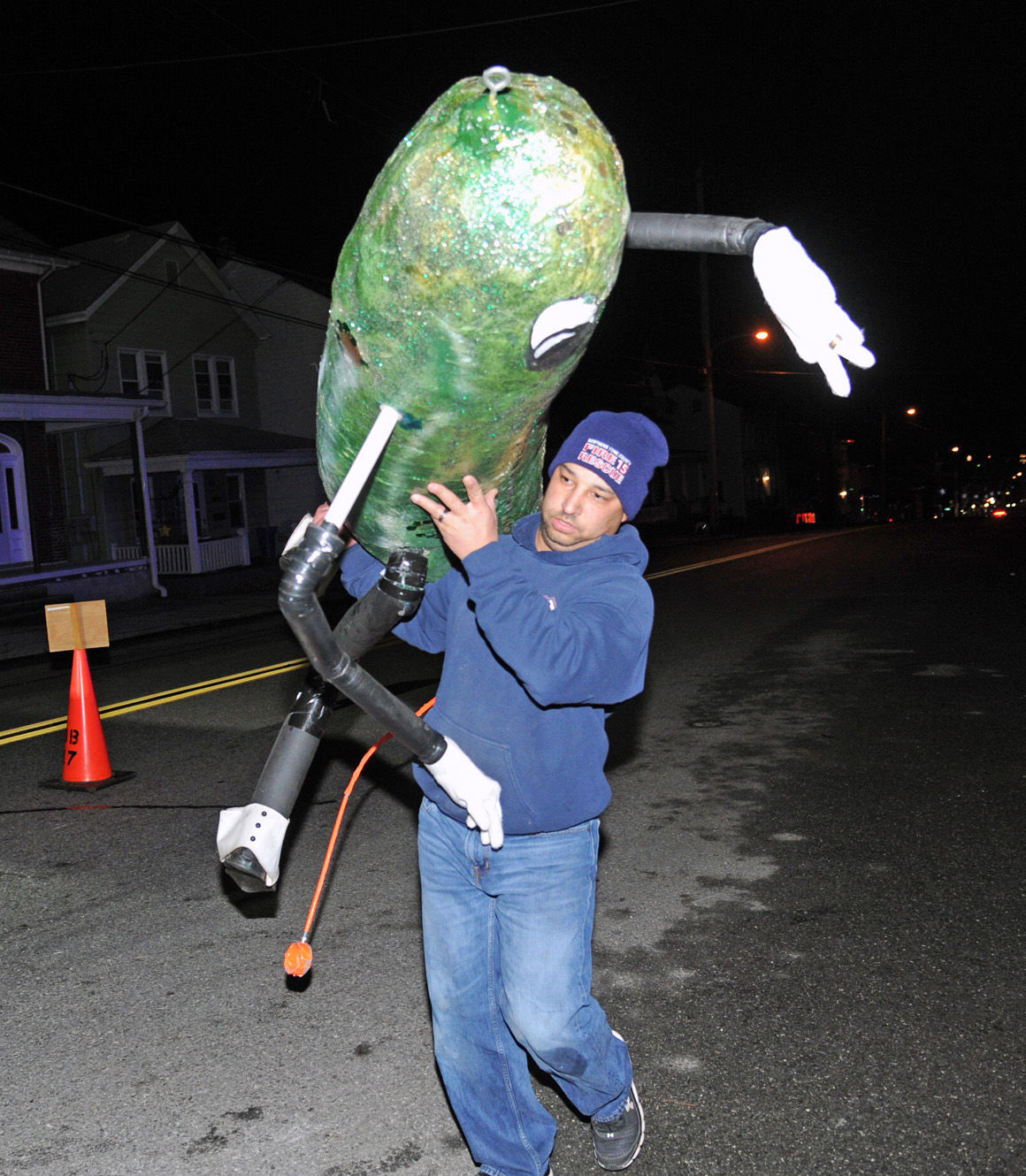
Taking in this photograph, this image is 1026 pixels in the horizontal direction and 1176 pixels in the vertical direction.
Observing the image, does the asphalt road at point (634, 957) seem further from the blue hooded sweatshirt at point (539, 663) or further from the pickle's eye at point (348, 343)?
the pickle's eye at point (348, 343)

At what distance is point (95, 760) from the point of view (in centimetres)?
648

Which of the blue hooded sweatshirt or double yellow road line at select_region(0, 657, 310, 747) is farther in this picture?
double yellow road line at select_region(0, 657, 310, 747)

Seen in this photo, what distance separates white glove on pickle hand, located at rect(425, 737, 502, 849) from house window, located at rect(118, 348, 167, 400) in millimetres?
23978

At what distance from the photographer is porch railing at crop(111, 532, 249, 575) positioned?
922 inches

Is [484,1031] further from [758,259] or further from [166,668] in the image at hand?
[166,668]

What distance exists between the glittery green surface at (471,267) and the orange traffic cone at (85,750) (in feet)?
16.4

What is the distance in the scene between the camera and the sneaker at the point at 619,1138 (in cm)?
263

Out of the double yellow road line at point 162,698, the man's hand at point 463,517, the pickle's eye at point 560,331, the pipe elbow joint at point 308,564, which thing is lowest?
the double yellow road line at point 162,698

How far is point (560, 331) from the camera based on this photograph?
6.53ft

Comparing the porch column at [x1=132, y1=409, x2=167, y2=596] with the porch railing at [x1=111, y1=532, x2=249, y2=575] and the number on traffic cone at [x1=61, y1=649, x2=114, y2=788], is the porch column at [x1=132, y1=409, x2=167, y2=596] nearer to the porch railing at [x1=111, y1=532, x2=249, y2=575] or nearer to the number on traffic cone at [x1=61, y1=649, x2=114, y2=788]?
the porch railing at [x1=111, y1=532, x2=249, y2=575]

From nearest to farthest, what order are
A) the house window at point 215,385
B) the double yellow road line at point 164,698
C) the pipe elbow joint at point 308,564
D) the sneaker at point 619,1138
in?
the pipe elbow joint at point 308,564, the sneaker at point 619,1138, the double yellow road line at point 164,698, the house window at point 215,385

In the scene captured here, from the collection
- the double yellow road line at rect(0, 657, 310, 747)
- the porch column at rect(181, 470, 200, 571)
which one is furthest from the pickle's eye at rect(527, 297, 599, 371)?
the porch column at rect(181, 470, 200, 571)

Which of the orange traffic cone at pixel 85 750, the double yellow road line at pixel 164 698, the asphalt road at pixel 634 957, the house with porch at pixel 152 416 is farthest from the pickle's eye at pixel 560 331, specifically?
the house with porch at pixel 152 416

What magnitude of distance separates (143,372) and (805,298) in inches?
1001
